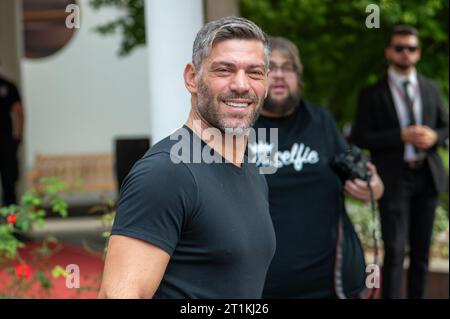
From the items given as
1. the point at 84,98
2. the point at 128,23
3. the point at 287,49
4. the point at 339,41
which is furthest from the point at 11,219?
the point at 84,98

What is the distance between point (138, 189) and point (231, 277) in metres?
0.34

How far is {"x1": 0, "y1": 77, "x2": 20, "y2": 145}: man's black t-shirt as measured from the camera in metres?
7.95

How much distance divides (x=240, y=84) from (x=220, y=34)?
0.14m

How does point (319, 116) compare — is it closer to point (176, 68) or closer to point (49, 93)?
point (176, 68)

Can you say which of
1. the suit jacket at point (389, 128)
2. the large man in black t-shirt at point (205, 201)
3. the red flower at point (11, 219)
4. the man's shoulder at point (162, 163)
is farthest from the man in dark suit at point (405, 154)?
the man's shoulder at point (162, 163)

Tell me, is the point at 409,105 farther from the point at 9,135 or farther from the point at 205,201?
the point at 9,135

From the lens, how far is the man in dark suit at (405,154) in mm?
5082

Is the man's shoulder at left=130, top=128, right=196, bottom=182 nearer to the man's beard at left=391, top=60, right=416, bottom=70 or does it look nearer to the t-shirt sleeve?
the t-shirt sleeve

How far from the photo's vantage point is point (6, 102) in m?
7.95

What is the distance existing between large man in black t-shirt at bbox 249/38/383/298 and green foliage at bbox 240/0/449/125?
3.79m

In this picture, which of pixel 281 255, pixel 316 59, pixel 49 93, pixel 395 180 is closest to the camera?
pixel 281 255

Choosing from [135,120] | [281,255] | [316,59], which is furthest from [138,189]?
[135,120]

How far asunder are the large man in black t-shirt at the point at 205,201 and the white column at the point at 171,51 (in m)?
2.14

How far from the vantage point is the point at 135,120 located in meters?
15.3
